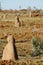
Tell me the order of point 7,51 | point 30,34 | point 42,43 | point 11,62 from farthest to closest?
1. point 30,34
2. point 42,43
3. point 7,51
4. point 11,62

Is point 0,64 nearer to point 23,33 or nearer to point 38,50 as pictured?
point 38,50

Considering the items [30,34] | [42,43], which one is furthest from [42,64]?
[30,34]

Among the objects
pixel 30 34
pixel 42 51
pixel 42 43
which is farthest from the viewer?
pixel 30 34

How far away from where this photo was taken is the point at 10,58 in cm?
1476

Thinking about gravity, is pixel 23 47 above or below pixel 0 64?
below

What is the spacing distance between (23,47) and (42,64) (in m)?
11.7

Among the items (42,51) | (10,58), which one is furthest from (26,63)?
(42,51)

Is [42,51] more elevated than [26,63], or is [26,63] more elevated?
[26,63]

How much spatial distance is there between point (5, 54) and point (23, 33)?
63.4ft

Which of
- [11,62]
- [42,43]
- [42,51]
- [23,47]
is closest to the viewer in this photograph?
[11,62]

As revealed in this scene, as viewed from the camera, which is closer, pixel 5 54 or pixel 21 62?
pixel 21 62

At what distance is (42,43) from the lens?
22500 millimetres

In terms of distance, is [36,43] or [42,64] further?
[36,43]

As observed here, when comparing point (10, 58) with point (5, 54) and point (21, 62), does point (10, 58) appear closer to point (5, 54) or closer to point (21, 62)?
point (5, 54)
